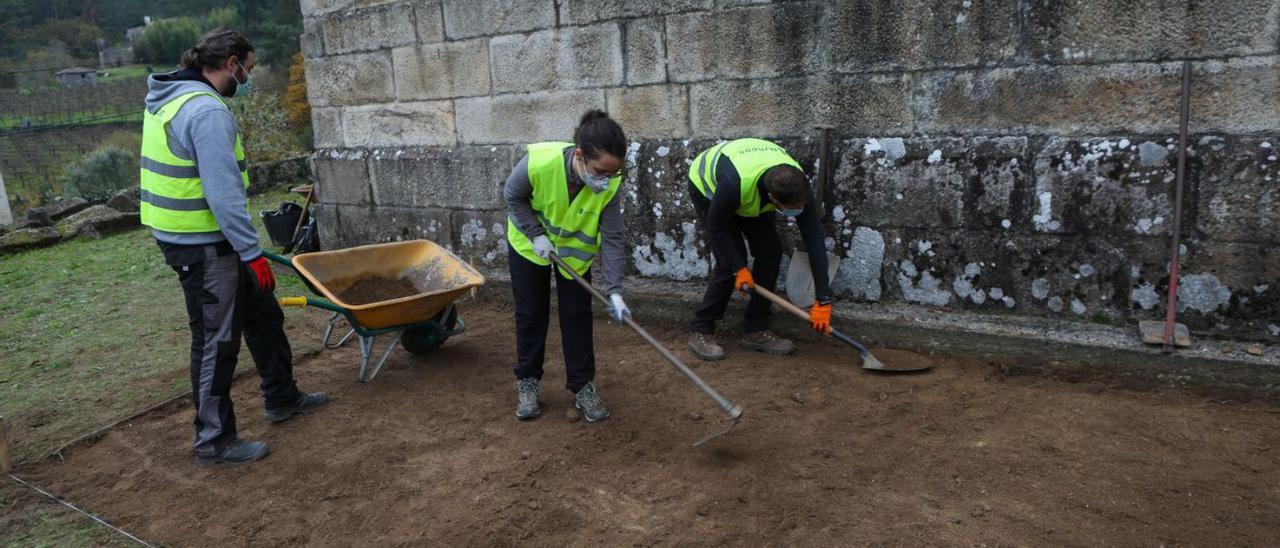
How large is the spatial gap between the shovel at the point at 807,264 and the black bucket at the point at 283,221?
15.2 feet

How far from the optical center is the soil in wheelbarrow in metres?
4.29

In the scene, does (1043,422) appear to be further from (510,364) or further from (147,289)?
(147,289)

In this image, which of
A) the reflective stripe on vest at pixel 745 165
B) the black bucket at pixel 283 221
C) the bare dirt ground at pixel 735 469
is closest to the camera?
the bare dirt ground at pixel 735 469

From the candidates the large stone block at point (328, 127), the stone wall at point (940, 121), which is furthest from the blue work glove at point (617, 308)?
the large stone block at point (328, 127)

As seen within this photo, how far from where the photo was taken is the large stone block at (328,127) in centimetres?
603

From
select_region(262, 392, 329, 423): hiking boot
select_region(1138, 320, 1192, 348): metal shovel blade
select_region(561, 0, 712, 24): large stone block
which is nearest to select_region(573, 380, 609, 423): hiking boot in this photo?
select_region(262, 392, 329, 423): hiking boot

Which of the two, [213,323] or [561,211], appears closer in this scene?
[213,323]

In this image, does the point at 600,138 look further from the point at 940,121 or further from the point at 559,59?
the point at 559,59

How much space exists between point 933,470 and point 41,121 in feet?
81.3

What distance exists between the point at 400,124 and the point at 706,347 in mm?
2928

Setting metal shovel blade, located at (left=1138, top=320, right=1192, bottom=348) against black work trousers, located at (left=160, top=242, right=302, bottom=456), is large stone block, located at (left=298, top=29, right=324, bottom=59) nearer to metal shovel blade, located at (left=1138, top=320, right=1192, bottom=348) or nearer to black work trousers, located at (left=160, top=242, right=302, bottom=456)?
black work trousers, located at (left=160, top=242, right=302, bottom=456)

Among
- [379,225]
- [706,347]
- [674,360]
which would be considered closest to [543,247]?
[674,360]

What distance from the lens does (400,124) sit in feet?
18.7

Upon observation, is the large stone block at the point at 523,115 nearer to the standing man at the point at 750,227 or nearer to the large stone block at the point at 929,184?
the standing man at the point at 750,227
